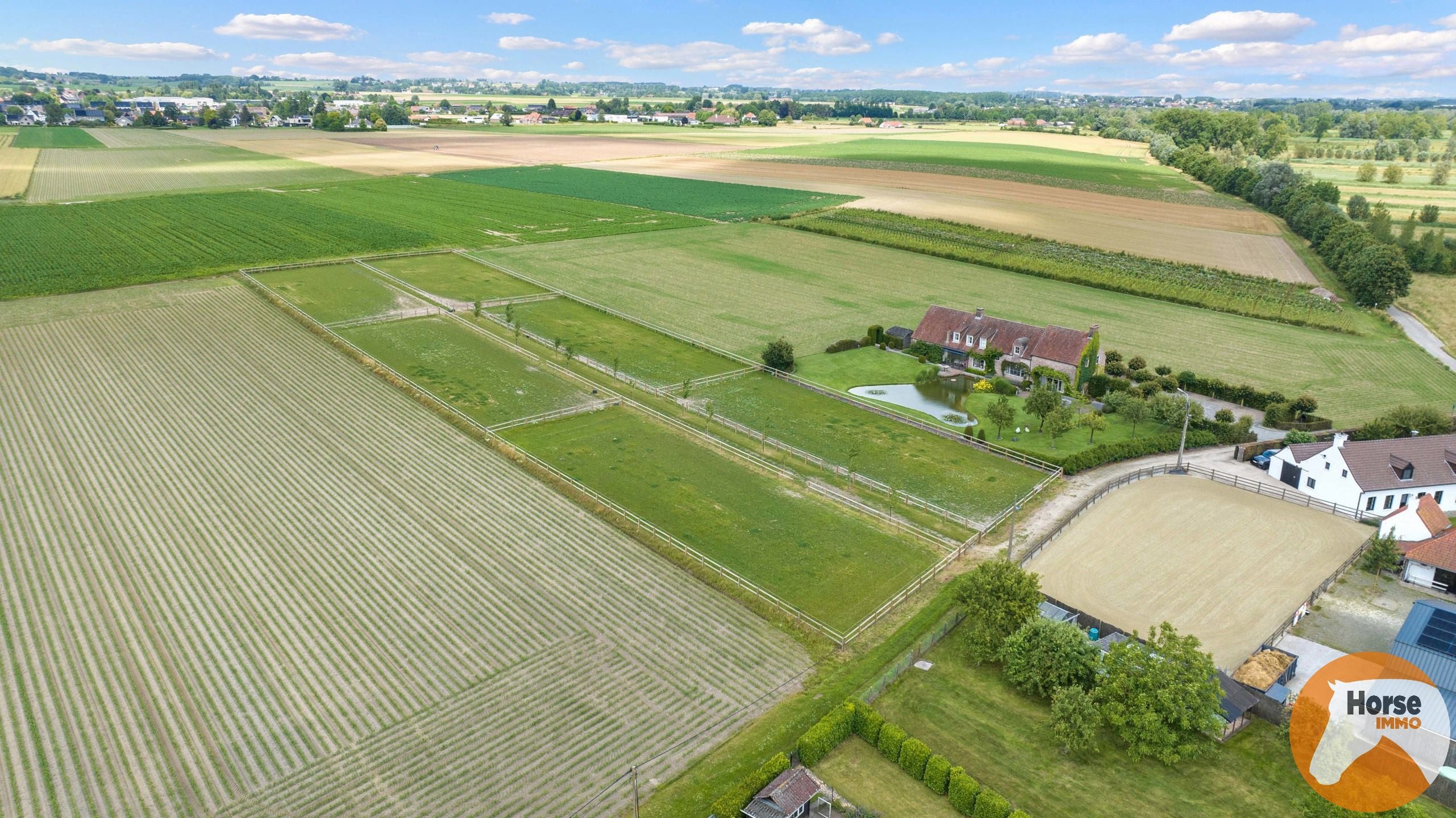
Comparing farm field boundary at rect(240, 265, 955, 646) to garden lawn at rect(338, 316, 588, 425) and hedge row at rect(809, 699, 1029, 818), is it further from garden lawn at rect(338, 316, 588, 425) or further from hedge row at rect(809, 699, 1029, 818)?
hedge row at rect(809, 699, 1029, 818)

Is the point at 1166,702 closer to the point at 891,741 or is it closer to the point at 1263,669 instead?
the point at 1263,669

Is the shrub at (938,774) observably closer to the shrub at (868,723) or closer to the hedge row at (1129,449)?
the shrub at (868,723)

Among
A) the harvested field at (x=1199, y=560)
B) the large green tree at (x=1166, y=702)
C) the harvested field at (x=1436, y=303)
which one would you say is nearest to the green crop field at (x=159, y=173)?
the harvested field at (x=1199, y=560)

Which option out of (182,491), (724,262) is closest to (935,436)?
(182,491)

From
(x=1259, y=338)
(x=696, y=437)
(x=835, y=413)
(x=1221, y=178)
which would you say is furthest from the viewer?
(x=1221, y=178)

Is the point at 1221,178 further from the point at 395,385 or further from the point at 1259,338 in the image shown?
the point at 395,385

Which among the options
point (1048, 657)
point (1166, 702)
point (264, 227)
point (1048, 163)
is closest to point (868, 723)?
point (1048, 657)
